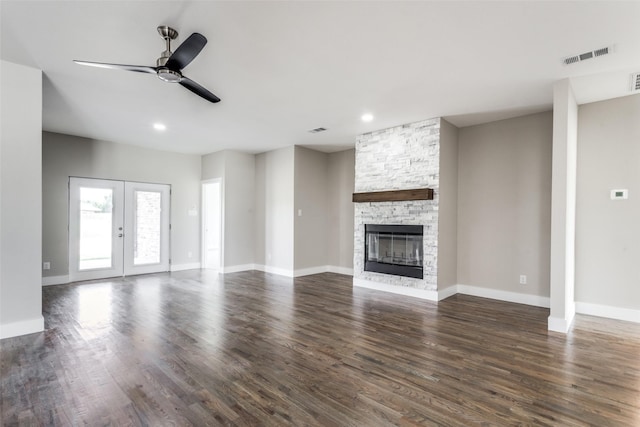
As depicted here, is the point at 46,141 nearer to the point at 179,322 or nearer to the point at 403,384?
the point at 179,322

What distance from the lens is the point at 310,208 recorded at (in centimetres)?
730

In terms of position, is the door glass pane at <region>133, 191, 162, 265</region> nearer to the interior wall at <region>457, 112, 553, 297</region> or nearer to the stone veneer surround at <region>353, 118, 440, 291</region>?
the stone veneer surround at <region>353, 118, 440, 291</region>

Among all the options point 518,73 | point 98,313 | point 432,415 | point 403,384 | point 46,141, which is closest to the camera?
point 432,415

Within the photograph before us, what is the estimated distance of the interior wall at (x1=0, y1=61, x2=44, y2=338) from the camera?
Answer: 3342mm

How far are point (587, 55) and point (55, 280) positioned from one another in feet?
28.2

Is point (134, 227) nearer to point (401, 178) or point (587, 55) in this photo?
point (401, 178)

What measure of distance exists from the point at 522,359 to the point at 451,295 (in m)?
2.40

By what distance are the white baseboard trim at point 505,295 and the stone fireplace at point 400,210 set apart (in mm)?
535

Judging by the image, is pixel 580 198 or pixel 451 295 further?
pixel 451 295

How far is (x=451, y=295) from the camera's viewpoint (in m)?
5.31

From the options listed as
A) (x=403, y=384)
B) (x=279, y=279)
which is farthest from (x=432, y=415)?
(x=279, y=279)

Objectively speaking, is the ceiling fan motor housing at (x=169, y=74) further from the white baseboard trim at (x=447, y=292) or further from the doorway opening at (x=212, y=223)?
the doorway opening at (x=212, y=223)

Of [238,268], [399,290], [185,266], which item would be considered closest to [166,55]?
[399,290]

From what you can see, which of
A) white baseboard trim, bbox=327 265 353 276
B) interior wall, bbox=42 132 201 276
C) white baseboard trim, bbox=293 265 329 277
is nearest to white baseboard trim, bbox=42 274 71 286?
interior wall, bbox=42 132 201 276
